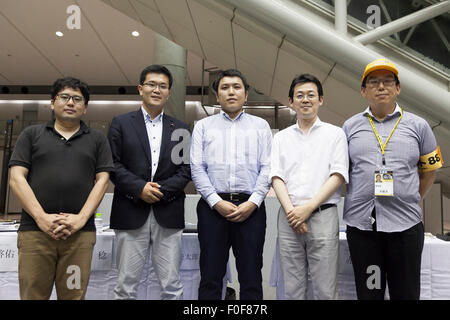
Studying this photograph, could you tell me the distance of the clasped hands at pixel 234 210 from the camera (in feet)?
7.39

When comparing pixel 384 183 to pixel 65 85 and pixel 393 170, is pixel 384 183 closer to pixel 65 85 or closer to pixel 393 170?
pixel 393 170

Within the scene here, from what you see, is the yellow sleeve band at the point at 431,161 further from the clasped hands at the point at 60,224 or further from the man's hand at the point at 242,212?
the clasped hands at the point at 60,224

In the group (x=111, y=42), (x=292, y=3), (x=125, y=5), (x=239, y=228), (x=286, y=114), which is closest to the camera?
(x=239, y=228)

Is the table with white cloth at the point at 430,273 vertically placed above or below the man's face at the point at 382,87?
below

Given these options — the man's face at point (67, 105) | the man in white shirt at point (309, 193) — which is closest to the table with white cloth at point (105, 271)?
the man in white shirt at point (309, 193)

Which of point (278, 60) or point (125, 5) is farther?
point (125, 5)

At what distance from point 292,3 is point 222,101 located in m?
2.70

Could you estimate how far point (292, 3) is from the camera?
455cm

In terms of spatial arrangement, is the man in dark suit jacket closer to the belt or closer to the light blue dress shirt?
the light blue dress shirt

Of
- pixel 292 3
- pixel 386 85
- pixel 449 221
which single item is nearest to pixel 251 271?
pixel 386 85

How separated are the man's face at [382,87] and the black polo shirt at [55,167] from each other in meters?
1.83

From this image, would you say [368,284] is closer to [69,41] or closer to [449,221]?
[449,221]

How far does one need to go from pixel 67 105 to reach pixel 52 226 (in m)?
0.80

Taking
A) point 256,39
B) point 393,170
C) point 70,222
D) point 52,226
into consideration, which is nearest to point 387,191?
point 393,170
